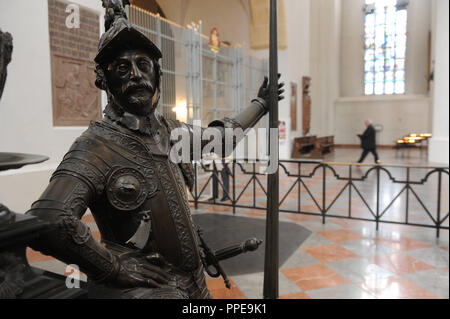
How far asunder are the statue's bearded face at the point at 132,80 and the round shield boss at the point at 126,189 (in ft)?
0.73

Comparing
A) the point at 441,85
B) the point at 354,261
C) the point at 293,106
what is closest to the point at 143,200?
the point at 354,261

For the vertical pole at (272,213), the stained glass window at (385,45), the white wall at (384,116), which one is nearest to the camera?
the vertical pole at (272,213)

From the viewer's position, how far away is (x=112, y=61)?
1.20m

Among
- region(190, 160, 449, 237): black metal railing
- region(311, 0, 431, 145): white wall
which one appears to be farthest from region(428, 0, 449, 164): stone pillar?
region(311, 0, 431, 145): white wall

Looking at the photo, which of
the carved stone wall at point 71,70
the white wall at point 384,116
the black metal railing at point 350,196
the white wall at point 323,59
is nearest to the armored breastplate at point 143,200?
the black metal railing at point 350,196

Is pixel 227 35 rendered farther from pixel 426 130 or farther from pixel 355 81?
pixel 426 130

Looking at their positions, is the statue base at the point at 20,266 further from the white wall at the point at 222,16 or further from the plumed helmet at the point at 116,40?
the white wall at the point at 222,16

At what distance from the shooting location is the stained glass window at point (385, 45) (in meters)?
19.4

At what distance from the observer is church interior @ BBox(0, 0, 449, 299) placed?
3311 millimetres

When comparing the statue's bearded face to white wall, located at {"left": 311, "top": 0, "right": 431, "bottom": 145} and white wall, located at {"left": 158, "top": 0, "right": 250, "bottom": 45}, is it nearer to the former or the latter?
white wall, located at {"left": 158, "top": 0, "right": 250, "bottom": 45}

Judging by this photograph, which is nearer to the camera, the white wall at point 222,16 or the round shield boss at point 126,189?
the round shield boss at point 126,189
